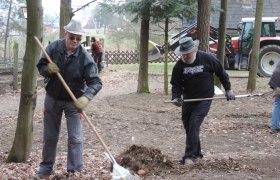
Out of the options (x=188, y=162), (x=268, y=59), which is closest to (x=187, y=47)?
(x=188, y=162)

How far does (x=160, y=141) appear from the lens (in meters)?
9.30

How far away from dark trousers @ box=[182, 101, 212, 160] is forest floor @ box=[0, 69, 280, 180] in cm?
20

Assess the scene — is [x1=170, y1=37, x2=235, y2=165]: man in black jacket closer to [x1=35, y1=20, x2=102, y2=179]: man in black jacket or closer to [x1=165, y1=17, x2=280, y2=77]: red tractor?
[x1=35, y1=20, x2=102, y2=179]: man in black jacket

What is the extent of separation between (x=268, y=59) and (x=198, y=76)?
15328mm

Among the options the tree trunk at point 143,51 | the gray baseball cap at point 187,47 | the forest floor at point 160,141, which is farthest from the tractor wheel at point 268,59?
the gray baseball cap at point 187,47

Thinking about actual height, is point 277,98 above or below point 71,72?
below

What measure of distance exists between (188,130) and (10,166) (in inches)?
102

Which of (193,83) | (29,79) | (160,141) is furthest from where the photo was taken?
(160,141)

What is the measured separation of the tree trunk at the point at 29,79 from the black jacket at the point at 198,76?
206 cm

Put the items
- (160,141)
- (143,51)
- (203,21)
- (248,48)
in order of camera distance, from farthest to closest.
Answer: (248,48), (143,51), (203,21), (160,141)

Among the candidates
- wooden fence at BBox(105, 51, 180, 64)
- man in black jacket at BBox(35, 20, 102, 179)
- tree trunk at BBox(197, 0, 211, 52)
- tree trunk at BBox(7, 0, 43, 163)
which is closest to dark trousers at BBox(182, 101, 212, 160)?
man in black jacket at BBox(35, 20, 102, 179)

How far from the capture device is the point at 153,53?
20.4 m

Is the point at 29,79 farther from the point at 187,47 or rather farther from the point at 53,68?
the point at 187,47

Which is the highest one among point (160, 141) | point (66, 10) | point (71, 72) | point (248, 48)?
point (66, 10)
